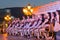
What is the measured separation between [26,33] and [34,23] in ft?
0.57

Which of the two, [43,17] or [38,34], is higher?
[43,17]

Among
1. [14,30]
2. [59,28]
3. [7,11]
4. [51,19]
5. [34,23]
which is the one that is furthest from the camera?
[7,11]

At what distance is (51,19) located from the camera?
155 cm

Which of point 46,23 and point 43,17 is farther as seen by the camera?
point 43,17

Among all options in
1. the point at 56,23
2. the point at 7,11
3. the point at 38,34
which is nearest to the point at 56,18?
the point at 56,23

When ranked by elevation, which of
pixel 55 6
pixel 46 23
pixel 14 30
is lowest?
pixel 14 30

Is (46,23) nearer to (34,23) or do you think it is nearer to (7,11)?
(34,23)

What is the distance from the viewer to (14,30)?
2467 mm

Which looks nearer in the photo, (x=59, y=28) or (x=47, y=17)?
(x=59, y=28)

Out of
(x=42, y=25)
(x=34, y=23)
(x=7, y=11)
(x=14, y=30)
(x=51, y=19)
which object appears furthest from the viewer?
(x=7, y=11)

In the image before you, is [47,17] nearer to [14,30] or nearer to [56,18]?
[56,18]

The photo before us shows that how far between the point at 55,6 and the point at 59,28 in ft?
0.51

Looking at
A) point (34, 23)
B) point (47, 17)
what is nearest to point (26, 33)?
point (34, 23)

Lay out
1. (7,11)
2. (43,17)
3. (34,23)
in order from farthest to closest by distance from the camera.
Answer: (7,11), (34,23), (43,17)
